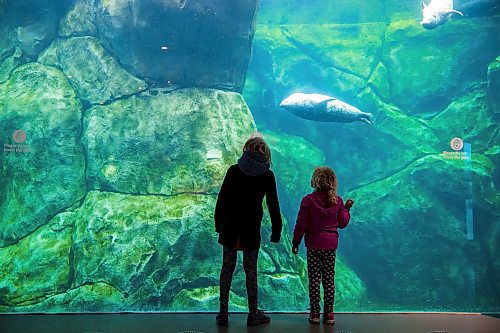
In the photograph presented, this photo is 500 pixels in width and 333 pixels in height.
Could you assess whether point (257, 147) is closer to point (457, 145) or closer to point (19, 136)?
point (19, 136)

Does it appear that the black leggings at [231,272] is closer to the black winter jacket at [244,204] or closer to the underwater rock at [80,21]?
the black winter jacket at [244,204]

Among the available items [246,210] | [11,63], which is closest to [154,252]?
[246,210]

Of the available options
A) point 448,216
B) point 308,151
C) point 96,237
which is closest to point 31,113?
point 96,237

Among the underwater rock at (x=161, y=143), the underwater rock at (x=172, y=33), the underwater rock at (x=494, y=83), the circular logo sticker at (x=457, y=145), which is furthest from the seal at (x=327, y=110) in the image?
the underwater rock at (x=494, y=83)

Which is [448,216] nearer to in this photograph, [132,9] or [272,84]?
[272,84]

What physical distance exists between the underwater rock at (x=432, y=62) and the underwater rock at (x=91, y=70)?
6.54 meters

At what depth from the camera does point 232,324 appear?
391cm

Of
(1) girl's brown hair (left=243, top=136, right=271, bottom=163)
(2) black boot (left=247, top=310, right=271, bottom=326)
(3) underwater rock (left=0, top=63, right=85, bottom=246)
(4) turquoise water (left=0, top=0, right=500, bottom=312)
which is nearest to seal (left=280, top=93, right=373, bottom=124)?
(4) turquoise water (left=0, top=0, right=500, bottom=312)

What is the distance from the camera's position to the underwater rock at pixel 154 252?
6.17 meters

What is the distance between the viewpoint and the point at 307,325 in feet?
12.8

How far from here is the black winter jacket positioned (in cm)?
374

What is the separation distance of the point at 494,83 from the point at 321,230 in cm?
649

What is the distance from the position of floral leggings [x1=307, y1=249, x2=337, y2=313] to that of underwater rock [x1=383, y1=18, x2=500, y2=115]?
6.78 metres

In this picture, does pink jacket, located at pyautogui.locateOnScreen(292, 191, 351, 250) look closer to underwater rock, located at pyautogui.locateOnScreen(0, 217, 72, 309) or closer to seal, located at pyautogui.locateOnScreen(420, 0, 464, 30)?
underwater rock, located at pyautogui.locateOnScreen(0, 217, 72, 309)
